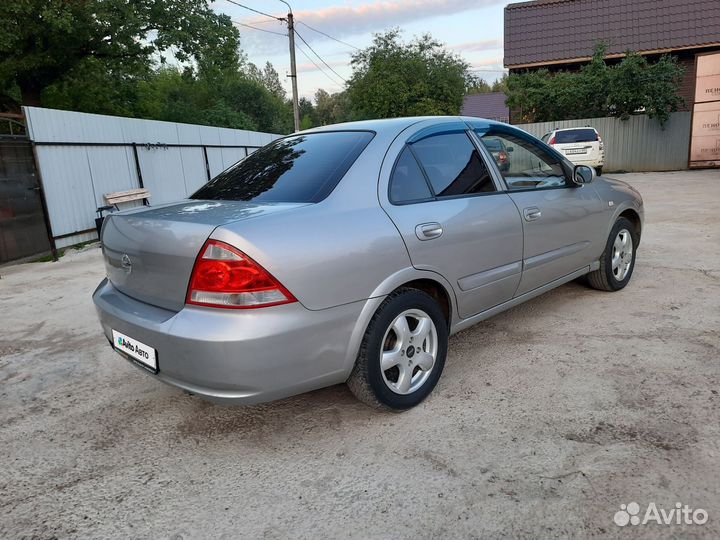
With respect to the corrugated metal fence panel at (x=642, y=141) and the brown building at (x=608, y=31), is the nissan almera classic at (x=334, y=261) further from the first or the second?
the brown building at (x=608, y=31)

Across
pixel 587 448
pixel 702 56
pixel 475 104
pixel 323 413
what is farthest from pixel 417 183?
pixel 475 104

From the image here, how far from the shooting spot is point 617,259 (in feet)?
14.9

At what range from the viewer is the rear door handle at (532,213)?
11.1 feet

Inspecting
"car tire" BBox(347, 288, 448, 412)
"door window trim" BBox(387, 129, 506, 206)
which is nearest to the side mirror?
"door window trim" BBox(387, 129, 506, 206)

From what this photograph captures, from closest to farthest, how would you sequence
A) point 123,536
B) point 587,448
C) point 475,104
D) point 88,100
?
point 123,536, point 587,448, point 88,100, point 475,104

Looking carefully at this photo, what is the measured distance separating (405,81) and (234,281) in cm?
2832

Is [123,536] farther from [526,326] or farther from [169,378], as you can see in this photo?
[526,326]

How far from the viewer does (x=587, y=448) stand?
7.66 feet

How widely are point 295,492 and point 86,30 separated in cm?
2023

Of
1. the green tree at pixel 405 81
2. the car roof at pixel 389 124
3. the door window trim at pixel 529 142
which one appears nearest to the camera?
the car roof at pixel 389 124

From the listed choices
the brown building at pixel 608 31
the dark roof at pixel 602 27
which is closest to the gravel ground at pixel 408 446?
the brown building at pixel 608 31

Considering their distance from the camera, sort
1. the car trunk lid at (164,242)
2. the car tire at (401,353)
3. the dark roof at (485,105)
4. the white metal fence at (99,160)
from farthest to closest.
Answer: the dark roof at (485,105), the white metal fence at (99,160), the car tire at (401,353), the car trunk lid at (164,242)

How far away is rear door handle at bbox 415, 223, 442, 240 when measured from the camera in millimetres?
2676

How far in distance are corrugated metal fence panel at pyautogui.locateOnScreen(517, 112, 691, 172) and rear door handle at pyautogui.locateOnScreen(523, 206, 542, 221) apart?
60.4 ft
